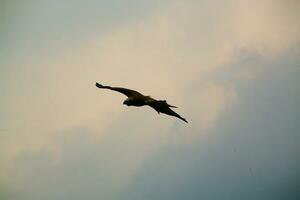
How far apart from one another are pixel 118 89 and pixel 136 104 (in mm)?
1321

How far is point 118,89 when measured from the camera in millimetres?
21000

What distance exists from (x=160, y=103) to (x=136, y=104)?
51.0 inches

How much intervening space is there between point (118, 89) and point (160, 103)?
8.25ft

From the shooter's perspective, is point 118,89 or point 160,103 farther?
point 118,89

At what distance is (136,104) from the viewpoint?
20188mm

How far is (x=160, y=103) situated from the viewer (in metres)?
19.4

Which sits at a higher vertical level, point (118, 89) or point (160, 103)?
point (118, 89)
